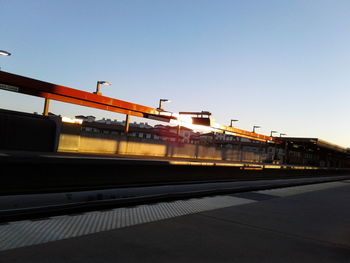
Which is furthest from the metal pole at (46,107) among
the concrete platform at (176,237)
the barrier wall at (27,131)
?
the concrete platform at (176,237)

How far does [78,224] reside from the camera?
3.78 m

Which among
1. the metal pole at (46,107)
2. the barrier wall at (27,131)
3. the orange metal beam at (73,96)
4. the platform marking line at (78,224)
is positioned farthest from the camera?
the metal pole at (46,107)

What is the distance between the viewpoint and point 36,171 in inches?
284

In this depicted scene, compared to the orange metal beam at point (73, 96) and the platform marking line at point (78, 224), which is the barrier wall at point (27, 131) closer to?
the orange metal beam at point (73, 96)

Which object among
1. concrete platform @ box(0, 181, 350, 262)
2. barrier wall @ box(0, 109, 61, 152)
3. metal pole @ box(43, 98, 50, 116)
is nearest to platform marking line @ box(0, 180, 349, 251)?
concrete platform @ box(0, 181, 350, 262)

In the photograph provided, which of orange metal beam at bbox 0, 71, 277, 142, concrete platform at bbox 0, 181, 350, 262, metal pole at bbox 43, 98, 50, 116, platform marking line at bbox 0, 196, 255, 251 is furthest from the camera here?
metal pole at bbox 43, 98, 50, 116

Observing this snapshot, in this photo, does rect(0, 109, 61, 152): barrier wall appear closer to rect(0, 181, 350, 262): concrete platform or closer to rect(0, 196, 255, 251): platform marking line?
rect(0, 196, 255, 251): platform marking line

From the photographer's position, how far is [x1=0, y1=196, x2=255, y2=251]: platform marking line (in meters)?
3.10

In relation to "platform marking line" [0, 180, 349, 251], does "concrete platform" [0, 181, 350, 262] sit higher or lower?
higher

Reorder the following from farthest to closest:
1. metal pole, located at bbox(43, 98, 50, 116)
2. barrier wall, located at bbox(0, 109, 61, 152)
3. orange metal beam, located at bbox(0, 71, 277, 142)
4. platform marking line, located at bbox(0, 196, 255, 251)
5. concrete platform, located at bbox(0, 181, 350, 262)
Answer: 1. metal pole, located at bbox(43, 98, 50, 116)
2. orange metal beam, located at bbox(0, 71, 277, 142)
3. barrier wall, located at bbox(0, 109, 61, 152)
4. platform marking line, located at bbox(0, 196, 255, 251)
5. concrete platform, located at bbox(0, 181, 350, 262)

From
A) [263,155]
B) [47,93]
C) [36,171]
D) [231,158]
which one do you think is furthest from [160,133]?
[36,171]

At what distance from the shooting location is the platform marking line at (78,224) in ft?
10.2

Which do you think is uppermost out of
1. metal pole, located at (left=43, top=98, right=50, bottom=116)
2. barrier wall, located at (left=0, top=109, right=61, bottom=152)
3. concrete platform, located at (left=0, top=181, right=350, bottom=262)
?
metal pole, located at (left=43, top=98, right=50, bottom=116)

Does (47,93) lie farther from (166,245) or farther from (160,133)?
(160,133)
